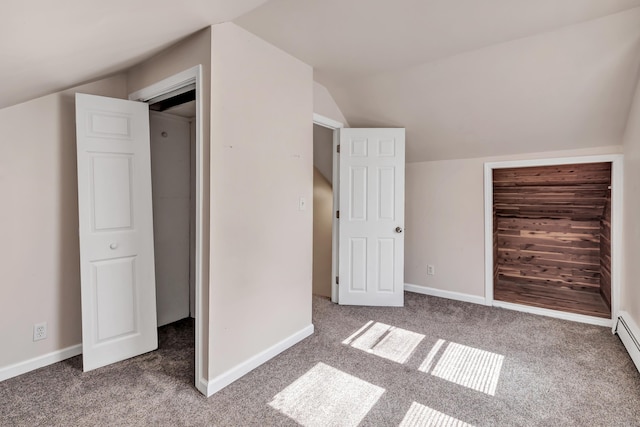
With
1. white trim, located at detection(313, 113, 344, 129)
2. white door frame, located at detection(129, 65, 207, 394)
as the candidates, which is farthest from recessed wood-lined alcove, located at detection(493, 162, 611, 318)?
white door frame, located at detection(129, 65, 207, 394)

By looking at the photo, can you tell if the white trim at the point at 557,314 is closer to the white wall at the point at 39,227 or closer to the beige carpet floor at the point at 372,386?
the beige carpet floor at the point at 372,386

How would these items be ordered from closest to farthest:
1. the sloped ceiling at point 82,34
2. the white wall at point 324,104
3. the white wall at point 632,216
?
the sloped ceiling at point 82,34, the white wall at point 632,216, the white wall at point 324,104

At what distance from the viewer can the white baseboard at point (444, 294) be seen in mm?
3381

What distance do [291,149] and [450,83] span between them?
59.2 inches

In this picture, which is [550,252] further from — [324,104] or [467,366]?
[324,104]

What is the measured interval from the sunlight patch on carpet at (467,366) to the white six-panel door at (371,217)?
0.97 m

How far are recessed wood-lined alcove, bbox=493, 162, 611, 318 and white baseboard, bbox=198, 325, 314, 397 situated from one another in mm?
2362

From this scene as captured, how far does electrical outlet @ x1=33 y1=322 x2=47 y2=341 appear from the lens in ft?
6.68

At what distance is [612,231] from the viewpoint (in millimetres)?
2713

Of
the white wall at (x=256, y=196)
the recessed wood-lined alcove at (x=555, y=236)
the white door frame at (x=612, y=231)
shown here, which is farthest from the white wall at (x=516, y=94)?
the white wall at (x=256, y=196)

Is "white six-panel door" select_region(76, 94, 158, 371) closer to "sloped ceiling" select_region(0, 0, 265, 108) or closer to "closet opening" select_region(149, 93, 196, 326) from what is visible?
"sloped ceiling" select_region(0, 0, 265, 108)

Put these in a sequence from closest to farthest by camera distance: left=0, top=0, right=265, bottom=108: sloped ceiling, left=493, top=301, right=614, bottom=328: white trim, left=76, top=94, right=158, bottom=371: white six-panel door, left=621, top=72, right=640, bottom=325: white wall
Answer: left=0, top=0, right=265, bottom=108: sloped ceiling → left=76, top=94, right=158, bottom=371: white six-panel door → left=621, top=72, right=640, bottom=325: white wall → left=493, top=301, right=614, bottom=328: white trim

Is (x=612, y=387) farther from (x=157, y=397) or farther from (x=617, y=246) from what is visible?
(x=157, y=397)

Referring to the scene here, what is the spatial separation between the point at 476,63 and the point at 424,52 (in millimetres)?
440
